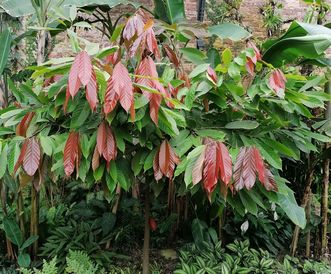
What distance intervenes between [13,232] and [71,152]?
103 cm

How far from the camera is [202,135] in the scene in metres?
1.74

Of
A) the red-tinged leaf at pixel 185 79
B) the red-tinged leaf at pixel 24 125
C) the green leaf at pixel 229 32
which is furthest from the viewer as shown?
the green leaf at pixel 229 32

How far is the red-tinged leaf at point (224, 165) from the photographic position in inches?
57.1

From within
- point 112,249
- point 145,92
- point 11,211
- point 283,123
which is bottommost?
point 112,249

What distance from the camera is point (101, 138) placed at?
4.92 feet

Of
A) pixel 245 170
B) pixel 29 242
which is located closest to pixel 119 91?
pixel 245 170

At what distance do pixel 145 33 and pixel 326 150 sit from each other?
1.42 m

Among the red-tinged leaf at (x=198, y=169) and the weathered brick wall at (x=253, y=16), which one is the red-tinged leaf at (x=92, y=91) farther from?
the weathered brick wall at (x=253, y=16)

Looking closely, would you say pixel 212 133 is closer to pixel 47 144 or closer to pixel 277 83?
pixel 277 83

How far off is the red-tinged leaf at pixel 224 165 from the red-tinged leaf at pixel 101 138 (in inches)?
17.4

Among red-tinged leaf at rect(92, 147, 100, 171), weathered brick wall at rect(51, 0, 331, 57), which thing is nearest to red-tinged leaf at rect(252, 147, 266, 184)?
red-tinged leaf at rect(92, 147, 100, 171)

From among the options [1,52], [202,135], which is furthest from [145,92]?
[1,52]

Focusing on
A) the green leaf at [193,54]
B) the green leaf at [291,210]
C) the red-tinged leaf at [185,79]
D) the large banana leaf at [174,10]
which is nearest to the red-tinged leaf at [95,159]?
the red-tinged leaf at [185,79]

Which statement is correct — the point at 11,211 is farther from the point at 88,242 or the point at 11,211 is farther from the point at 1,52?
the point at 1,52
